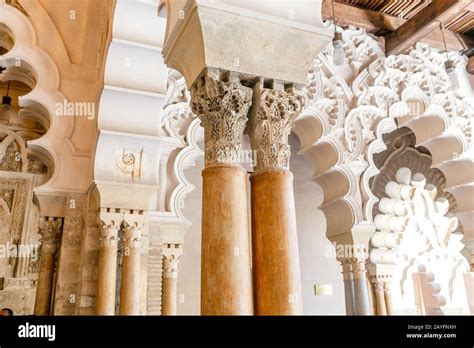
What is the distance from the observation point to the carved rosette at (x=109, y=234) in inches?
167

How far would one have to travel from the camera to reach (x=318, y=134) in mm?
6062

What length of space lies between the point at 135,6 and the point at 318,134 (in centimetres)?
→ 283

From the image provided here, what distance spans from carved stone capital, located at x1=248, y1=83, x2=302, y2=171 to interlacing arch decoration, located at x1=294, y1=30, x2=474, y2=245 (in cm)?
330

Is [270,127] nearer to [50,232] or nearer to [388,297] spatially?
[50,232]

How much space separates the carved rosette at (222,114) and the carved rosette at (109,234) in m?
1.94

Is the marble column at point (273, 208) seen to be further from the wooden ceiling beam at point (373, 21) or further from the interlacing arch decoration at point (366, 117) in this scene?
the wooden ceiling beam at point (373, 21)

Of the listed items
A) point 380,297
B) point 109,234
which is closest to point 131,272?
point 109,234

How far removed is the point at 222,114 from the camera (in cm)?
267

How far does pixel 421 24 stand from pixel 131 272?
4.88 metres

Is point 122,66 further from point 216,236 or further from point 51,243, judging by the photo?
point 216,236

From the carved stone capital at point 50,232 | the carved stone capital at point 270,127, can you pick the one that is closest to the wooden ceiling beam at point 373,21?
the carved stone capital at point 270,127

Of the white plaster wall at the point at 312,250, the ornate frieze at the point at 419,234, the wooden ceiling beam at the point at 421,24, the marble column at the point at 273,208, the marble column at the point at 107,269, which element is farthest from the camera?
the ornate frieze at the point at 419,234
